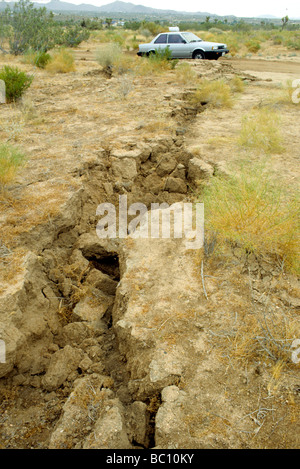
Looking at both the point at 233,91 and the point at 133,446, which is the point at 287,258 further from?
the point at 233,91

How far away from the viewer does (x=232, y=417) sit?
2197 mm

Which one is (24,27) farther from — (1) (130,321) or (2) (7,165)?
(1) (130,321)

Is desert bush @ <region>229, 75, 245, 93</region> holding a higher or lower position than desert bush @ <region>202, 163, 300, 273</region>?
higher

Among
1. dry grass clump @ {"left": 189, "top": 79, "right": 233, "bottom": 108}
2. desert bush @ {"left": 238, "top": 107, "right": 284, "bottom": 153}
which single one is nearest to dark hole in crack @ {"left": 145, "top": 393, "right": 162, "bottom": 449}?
desert bush @ {"left": 238, "top": 107, "right": 284, "bottom": 153}

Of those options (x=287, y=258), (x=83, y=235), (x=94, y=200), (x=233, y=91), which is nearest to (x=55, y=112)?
(x=94, y=200)

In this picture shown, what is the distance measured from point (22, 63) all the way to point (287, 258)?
12649 mm

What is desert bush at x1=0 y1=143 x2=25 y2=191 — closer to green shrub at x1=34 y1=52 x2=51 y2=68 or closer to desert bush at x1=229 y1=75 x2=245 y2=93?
desert bush at x1=229 y1=75 x2=245 y2=93
